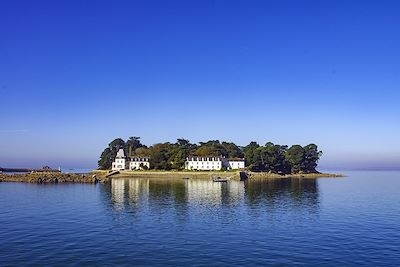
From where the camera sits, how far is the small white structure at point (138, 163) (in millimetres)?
182775

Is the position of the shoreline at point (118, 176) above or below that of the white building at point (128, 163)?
below

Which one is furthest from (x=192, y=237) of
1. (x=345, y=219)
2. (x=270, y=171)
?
(x=270, y=171)

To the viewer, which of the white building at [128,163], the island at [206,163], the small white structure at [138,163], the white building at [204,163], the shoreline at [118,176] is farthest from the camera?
the white building at [128,163]

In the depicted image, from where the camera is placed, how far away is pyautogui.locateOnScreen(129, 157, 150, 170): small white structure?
600ft

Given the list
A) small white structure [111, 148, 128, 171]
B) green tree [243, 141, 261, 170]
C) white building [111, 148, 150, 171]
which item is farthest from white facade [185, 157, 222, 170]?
small white structure [111, 148, 128, 171]

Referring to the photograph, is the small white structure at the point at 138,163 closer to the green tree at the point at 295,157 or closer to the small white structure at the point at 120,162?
the small white structure at the point at 120,162

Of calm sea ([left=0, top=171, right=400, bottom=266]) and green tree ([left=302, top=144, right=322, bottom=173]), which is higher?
green tree ([left=302, top=144, right=322, bottom=173])

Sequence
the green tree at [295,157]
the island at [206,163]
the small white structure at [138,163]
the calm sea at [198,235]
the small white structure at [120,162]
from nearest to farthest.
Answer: the calm sea at [198,235] < the island at [206,163] < the small white structure at [138,163] < the small white structure at [120,162] < the green tree at [295,157]

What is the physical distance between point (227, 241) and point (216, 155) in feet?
493

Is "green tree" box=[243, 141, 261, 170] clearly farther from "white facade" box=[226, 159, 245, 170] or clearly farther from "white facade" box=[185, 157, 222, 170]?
"white facade" box=[185, 157, 222, 170]

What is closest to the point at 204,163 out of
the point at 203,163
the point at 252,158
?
the point at 203,163

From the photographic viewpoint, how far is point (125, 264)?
29.9 m

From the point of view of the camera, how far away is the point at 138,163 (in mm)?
184500

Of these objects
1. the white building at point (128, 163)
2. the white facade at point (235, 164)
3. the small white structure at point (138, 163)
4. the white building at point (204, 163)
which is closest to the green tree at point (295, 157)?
the white facade at point (235, 164)
